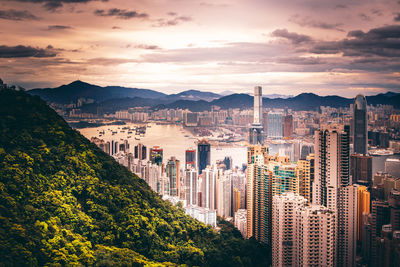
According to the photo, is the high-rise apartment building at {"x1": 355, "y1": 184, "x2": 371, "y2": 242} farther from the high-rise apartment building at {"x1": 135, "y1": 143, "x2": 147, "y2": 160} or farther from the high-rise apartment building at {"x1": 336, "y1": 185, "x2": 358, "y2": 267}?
the high-rise apartment building at {"x1": 135, "y1": 143, "x2": 147, "y2": 160}

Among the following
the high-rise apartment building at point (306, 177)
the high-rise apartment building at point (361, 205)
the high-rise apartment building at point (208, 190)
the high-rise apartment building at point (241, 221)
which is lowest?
the high-rise apartment building at point (241, 221)

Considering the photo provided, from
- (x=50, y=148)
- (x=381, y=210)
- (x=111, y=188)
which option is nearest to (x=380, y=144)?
(x=381, y=210)

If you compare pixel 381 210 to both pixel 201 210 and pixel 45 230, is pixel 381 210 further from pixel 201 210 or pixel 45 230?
pixel 45 230

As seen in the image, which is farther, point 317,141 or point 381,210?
point 317,141

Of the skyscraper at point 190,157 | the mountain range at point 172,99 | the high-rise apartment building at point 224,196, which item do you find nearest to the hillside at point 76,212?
the mountain range at point 172,99

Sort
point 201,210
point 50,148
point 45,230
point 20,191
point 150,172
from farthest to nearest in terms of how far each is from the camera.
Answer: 1. point 150,172
2. point 201,210
3. point 50,148
4. point 20,191
5. point 45,230

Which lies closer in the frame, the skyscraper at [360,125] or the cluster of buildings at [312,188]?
the cluster of buildings at [312,188]

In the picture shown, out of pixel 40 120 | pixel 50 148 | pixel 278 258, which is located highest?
pixel 40 120

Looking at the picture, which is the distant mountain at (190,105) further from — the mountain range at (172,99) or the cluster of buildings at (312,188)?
the cluster of buildings at (312,188)
